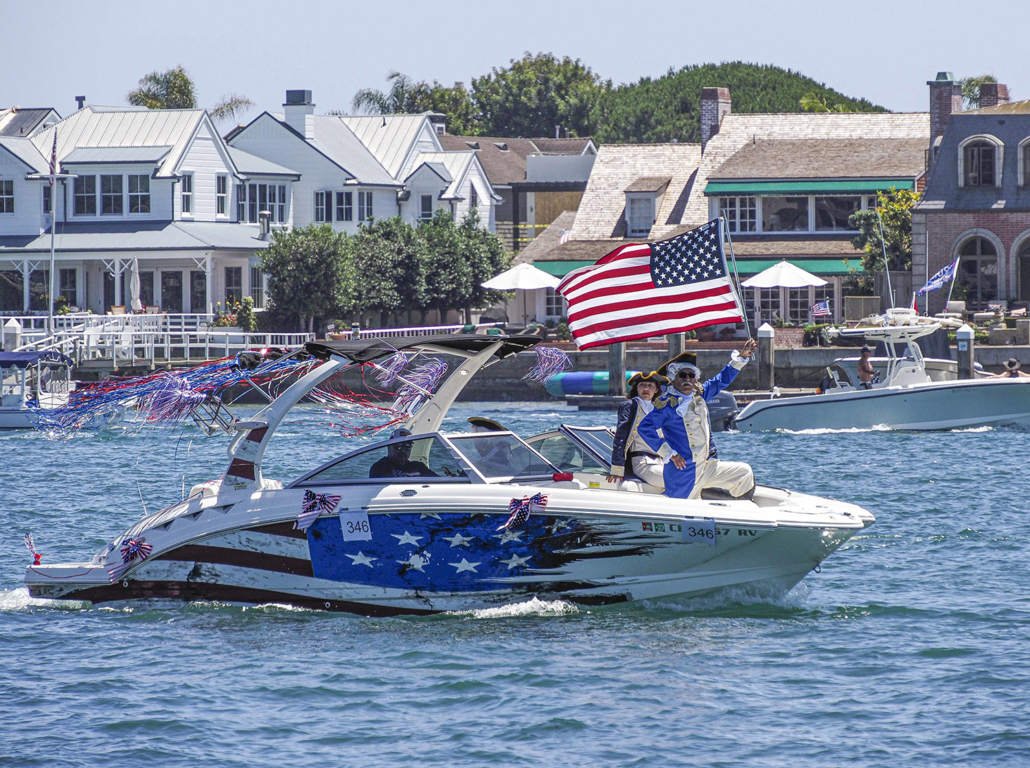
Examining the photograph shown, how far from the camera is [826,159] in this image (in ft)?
174

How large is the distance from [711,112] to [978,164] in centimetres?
1589

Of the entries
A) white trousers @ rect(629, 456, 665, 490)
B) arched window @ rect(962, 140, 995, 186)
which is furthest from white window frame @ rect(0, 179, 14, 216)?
white trousers @ rect(629, 456, 665, 490)

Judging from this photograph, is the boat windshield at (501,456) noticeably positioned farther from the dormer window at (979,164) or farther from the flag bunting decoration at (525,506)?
the dormer window at (979,164)

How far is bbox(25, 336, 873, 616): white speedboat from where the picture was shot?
12258 millimetres

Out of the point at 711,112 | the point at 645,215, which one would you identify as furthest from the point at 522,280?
the point at 711,112

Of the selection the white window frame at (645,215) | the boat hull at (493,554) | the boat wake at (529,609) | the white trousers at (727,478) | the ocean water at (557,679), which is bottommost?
the ocean water at (557,679)

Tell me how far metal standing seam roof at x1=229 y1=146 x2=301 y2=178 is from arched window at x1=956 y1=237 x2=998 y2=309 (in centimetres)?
2581

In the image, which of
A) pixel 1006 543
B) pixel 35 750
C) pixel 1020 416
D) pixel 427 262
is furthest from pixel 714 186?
pixel 35 750

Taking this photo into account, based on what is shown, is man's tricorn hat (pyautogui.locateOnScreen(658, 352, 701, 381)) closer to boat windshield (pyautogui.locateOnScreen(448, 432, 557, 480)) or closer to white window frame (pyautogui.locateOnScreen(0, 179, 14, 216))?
boat windshield (pyautogui.locateOnScreen(448, 432, 557, 480))

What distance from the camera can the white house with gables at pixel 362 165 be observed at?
191 ft

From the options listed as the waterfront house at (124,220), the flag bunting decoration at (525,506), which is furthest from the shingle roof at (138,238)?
the flag bunting decoration at (525,506)

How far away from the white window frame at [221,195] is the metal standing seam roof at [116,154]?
2.51 meters

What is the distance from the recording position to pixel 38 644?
494 inches

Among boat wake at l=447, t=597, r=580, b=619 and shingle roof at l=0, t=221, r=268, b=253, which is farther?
shingle roof at l=0, t=221, r=268, b=253
